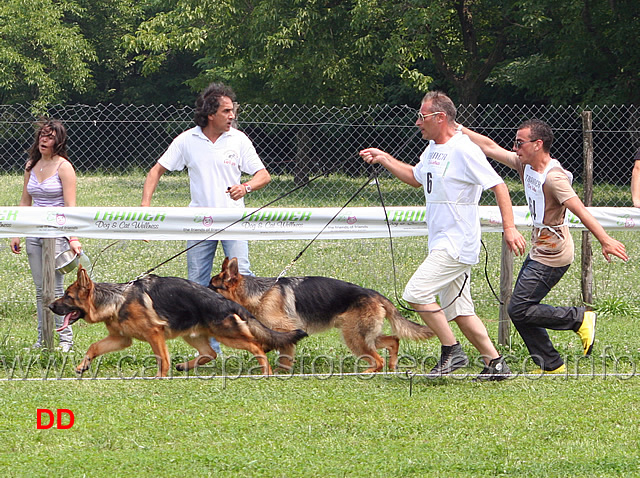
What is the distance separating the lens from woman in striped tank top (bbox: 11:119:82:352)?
6.46 m

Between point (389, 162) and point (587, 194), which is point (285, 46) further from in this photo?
point (389, 162)

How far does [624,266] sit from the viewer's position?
11016mm

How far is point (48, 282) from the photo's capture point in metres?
6.25

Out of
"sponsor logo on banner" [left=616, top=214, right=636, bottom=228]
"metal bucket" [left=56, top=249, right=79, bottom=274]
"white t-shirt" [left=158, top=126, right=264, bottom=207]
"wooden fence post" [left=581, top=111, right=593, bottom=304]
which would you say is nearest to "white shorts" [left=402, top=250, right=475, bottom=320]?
"white t-shirt" [left=158, top=126, right=264, bottom=207]

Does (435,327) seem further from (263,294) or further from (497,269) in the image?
(497,269)

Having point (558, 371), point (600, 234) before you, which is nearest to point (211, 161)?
point (600, 234)

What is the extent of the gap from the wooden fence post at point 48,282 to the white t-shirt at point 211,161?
1064 mm

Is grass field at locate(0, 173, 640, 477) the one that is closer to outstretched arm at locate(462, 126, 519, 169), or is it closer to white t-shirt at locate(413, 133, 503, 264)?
white t-shirt at locate(413, 133, 503, 264)

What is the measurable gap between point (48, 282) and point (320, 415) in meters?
2.60

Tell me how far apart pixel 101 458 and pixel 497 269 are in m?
7.21

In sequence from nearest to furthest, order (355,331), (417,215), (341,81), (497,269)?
(355,331) < (417,215) < (497,269) < (341,81)

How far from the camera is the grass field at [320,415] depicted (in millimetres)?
3971

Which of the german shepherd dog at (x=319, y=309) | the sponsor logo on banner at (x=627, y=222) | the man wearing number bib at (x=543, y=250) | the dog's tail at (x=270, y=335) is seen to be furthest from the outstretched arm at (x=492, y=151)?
the dog's tail at (x=270, y=335)

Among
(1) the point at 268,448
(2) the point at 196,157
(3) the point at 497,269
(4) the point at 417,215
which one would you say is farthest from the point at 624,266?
(1) the point at 268,448
